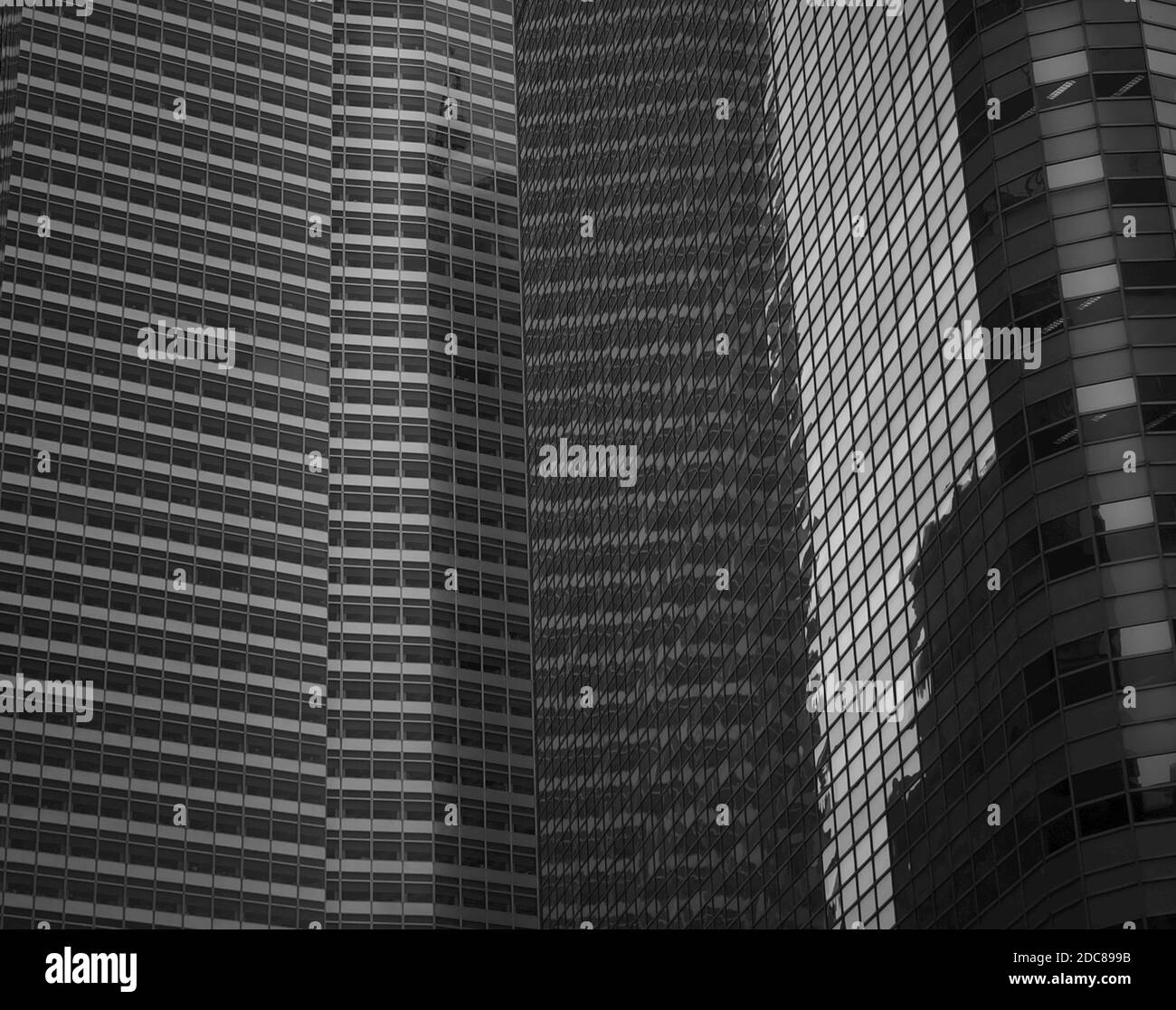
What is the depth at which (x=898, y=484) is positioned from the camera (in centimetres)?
10512

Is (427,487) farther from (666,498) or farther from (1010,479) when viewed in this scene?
(1010,479)

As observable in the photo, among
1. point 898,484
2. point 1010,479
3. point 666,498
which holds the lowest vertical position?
point 1010,479

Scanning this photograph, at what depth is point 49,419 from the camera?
160m

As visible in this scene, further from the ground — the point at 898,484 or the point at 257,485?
the point at 257,485

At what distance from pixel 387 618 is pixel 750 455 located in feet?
136

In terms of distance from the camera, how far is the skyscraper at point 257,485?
151500mm

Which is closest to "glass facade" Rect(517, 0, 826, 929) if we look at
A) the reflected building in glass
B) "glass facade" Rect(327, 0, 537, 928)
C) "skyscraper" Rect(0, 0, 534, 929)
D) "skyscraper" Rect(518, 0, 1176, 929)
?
"skyscraper" Rect(518, 0, 1176, 929)

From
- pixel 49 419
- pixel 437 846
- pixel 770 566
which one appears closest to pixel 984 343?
pixel 770 566

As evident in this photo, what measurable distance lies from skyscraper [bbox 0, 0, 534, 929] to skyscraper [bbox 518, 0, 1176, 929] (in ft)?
43.0

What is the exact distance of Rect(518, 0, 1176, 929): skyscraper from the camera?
82438 mm

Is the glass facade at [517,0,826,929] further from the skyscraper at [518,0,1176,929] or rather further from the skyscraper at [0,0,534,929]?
the skyscraper at [0,0,534,929]

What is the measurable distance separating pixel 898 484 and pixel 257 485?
73758mm

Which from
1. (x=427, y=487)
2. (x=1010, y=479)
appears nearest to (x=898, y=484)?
(x=1010, y=479)
